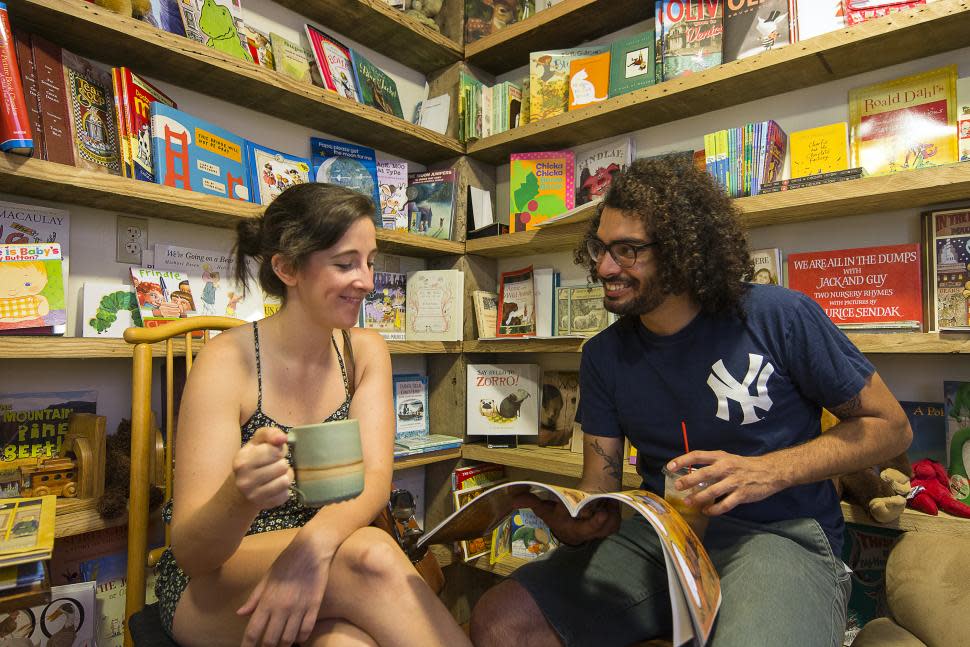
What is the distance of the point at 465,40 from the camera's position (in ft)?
8.27

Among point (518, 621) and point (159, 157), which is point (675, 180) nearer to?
point (518, 621)

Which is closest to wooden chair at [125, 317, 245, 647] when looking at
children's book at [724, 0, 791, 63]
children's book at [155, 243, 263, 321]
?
children's book at [155, 243, 263, 321]

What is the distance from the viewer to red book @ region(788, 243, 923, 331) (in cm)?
159

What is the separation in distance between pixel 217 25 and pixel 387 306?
44.2 inches

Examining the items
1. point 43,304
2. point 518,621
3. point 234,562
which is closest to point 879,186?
point 518,621

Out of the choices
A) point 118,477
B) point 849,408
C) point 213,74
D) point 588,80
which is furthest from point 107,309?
point 849,408

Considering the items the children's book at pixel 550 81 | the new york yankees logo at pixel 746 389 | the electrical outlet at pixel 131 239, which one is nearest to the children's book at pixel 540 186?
the children's book at pixel 550 81

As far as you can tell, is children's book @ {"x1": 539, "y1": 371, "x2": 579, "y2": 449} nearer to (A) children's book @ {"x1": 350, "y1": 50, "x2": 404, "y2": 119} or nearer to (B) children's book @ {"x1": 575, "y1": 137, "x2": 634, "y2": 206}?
(B) children's book @ {"x1": 575, "y1": 137, "x2": 634, "y2": 206}

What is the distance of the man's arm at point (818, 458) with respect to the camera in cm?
100

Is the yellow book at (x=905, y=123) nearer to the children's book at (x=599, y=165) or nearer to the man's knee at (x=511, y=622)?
the children's book at (x=599, y=165)

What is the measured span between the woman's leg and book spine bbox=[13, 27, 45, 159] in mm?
1177

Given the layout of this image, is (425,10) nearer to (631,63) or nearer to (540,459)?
(631,63)

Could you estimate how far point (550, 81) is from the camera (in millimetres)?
2270

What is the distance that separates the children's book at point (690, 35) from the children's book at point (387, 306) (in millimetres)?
1268
